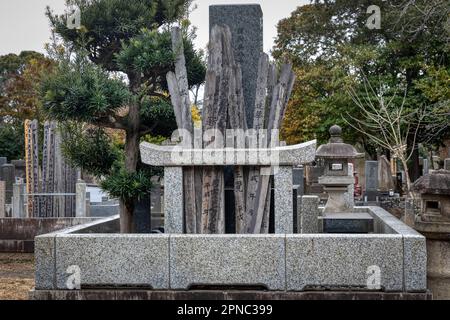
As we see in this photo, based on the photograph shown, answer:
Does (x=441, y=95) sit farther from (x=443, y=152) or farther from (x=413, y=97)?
(x=443, y=152)

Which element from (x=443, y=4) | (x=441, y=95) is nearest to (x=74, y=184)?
(x=443, y=4)

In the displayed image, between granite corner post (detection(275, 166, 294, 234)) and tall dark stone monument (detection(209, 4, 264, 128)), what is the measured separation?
4.60 ft

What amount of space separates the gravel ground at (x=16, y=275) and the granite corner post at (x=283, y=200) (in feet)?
12.1

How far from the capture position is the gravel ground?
8.41 m

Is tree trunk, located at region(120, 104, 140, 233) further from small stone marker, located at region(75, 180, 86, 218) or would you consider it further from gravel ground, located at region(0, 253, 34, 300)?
small stone marker, located at region(75, 180, 86, 218)

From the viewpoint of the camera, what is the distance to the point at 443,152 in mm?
32281

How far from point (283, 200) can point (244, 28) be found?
2.68 metres

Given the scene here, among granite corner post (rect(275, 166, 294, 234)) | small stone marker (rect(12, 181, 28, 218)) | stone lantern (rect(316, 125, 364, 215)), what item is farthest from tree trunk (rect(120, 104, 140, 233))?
small stone marker (rect(12, 181, 28, 218))

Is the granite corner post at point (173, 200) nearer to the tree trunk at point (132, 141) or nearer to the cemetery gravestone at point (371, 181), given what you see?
the tree trunk at point (132, 141)

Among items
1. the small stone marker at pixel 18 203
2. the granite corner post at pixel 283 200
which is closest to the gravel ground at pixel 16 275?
the small stone marker at pixel 18 203

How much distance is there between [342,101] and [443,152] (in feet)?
35.3

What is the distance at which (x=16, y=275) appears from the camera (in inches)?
403

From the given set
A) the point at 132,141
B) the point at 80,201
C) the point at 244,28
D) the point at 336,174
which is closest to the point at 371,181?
the point at 336,174

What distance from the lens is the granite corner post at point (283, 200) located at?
6.89m
